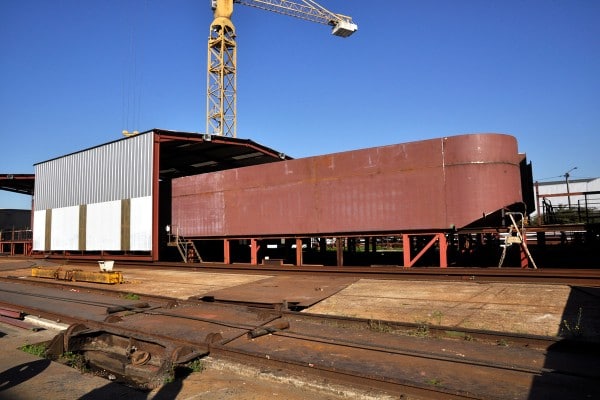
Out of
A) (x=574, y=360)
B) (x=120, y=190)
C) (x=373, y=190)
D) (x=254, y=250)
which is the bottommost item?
(x=574, y=360)

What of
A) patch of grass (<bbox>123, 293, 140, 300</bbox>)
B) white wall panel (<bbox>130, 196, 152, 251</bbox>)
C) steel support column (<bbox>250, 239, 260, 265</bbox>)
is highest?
white wall panel (<bbox>130, 196, 152, 251</bbox>)

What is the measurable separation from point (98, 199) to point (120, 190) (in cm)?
232

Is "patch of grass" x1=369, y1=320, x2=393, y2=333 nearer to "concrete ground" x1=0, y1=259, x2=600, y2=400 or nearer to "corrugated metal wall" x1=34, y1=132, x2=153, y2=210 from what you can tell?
"concrete ground" x1=0, y1=259, x2=600, y2=400

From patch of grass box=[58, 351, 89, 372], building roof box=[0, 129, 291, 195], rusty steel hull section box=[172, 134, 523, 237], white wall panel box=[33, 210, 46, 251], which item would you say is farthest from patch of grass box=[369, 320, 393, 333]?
white wall panel box=[33, 210, 46, 251]

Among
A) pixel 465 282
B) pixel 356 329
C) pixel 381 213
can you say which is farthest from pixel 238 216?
pixel 356 329

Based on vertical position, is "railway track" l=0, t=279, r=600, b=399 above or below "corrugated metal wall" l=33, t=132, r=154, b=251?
below

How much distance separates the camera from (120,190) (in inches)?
886

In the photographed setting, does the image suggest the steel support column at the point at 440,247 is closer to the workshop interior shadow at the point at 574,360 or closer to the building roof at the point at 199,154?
the workshop interior shadow at the point at 574,360

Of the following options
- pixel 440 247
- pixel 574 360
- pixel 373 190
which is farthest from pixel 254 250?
pixel 574 360

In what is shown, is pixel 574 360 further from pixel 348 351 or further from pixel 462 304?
pixel 462 304

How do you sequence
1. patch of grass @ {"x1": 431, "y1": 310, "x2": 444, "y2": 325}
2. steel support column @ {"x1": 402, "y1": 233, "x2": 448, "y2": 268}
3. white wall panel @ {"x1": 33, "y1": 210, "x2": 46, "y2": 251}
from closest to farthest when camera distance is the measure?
1. patch of grass @ {"x1": 431, "y1": 310, "x2": 444, "y2": 325}
2. steel support column @ {"x1": 402, "y1": 233, "x2": 448, "y2": 268}
3. white wall panel @ {"x1": 33, "y1": 210, "x2": 46, "y2": 251}

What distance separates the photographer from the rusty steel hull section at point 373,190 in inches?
509

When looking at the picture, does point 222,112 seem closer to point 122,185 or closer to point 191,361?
point 122,185

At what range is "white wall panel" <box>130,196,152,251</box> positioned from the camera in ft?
68.2
